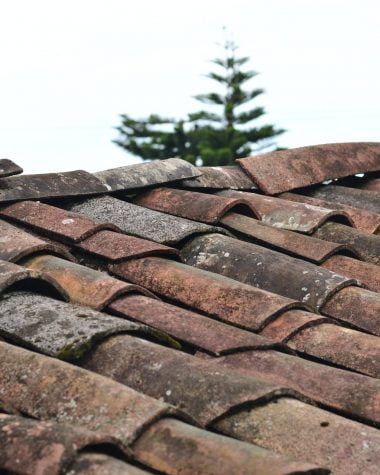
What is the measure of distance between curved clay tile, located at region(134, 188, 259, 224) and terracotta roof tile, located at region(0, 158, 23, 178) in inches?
25.0

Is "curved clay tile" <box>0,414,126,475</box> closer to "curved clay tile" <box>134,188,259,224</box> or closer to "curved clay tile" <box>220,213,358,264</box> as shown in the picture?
"curved clay tile" <box>220,213,358,264</box>

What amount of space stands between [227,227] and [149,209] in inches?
13.5

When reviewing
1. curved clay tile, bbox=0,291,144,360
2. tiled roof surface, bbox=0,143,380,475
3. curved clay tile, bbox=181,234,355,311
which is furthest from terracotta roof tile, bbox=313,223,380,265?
curved clay tile, bbox=0,291,144,360

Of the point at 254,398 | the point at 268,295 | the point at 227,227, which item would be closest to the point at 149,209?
the point at 227,227

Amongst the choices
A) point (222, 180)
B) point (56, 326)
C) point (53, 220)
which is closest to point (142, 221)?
point (53, 220)

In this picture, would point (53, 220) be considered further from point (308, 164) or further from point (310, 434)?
point (308, 164)

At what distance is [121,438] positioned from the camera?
1820 mm

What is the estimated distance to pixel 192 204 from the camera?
Answer: 4066mm

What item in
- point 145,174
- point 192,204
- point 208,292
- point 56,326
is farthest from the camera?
point 145,174

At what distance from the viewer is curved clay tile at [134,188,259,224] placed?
3.95 meters

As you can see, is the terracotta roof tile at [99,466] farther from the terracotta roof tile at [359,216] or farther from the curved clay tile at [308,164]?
the curved clay tile at [308,164]

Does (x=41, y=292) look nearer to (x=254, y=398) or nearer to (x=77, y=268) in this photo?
(x=77, y=268)

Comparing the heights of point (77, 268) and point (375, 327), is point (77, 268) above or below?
above

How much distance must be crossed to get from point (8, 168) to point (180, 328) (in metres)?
1.48
